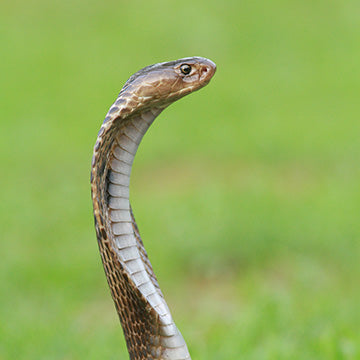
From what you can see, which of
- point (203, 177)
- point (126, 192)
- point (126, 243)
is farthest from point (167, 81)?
point (203, 177)

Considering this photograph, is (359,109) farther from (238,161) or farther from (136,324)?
(136,324)

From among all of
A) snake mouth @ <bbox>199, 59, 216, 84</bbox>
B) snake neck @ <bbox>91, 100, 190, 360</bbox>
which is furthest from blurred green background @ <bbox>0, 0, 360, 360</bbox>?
snake mouth @ <bbox>199, 59, 216, 84</bbox>

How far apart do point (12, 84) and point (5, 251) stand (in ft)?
18.6

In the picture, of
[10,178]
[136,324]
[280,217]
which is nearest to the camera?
[136,324]

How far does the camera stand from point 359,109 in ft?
33.3

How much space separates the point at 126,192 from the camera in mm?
2197

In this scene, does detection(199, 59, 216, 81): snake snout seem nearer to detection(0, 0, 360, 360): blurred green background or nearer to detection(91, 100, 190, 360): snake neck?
detection(91, 100, 190, 360): snake neck

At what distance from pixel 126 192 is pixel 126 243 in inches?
5.8

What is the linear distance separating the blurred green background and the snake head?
5.98 feet

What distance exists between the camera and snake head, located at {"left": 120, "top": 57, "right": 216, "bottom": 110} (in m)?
2.07

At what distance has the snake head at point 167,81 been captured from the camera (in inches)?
81.4

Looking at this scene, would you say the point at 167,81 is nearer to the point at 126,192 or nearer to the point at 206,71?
the point at 206,71

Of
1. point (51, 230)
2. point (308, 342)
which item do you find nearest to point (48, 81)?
point (51, 230)

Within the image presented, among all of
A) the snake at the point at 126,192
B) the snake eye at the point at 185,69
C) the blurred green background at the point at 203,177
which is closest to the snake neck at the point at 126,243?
the snake at the point at 126,192
